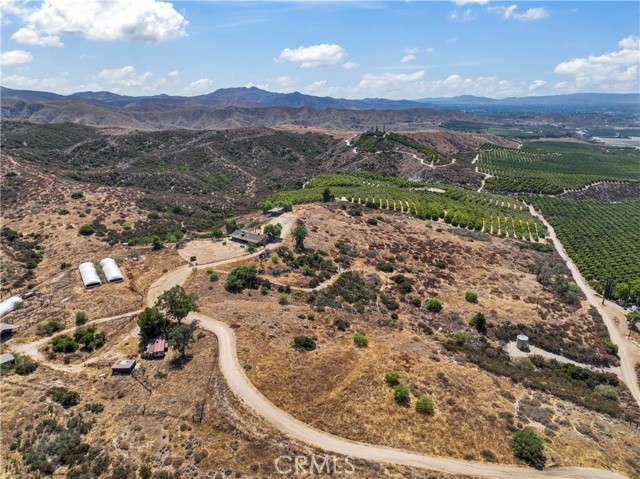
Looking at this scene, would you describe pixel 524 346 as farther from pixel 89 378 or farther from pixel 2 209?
pixel 2 209

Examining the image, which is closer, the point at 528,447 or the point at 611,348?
the point at 528,447

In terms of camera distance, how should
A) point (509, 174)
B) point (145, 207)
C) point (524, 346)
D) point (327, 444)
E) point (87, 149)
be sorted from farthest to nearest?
point (509, 174) < point (87, 149) < point (145, 207) < point (524, 346) < point (327, 444)

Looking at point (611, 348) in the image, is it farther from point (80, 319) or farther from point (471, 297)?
point (80, 319)

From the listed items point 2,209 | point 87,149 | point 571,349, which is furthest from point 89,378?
point 87,149

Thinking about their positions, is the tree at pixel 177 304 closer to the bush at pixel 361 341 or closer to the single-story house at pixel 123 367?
the single-story house at pixel 123 367

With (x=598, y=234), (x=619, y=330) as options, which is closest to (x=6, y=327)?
(x=619, y=330)

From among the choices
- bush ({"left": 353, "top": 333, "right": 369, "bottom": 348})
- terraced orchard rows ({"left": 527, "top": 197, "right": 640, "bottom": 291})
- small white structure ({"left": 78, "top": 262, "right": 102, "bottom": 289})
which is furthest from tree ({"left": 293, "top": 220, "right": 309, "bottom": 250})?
terraced orchard rows ({"left": 527, "top": 197, "right": 640, "bottom": 291})

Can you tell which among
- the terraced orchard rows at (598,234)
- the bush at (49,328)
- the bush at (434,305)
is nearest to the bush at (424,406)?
the bush at (434,305)
